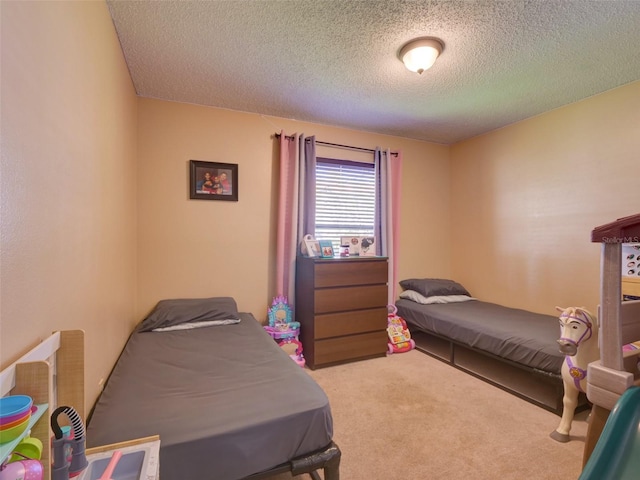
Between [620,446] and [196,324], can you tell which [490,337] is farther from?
[196,324]

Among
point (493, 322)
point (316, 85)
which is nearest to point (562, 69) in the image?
point (316, 85)

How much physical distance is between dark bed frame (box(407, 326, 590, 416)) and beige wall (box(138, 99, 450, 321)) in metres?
1.88

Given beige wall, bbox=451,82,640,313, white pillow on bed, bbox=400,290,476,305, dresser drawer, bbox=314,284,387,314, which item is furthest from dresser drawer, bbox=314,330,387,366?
beige wall, bbox=451,82,640,313

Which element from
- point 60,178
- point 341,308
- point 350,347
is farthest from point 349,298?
point 60,178

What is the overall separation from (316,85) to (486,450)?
9.18 ft

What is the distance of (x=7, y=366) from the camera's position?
0.74 meters

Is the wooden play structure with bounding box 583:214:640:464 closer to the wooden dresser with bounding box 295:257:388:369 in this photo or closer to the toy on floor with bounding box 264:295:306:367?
the wooden dresser with bounding box 295:257:388:369

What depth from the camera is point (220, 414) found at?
1.23 m

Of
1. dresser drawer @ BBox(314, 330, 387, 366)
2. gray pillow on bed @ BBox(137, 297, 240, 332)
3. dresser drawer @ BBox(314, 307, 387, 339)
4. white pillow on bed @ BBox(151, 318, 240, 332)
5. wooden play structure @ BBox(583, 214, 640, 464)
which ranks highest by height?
wooden play structure @ BBox(583, 214, 640, 464)

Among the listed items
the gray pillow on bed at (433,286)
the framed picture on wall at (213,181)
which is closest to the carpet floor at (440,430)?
the gray pillow on bed at (433,286)

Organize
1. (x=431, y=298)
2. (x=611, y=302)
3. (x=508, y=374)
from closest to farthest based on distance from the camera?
1. (x=611, y=302)
2. (x=508, y=374)
3. (x=431, y=298)

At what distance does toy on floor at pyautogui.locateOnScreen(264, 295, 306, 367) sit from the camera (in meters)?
2.90

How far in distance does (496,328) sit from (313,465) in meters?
2.08

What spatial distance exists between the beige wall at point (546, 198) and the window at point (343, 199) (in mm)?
1342
